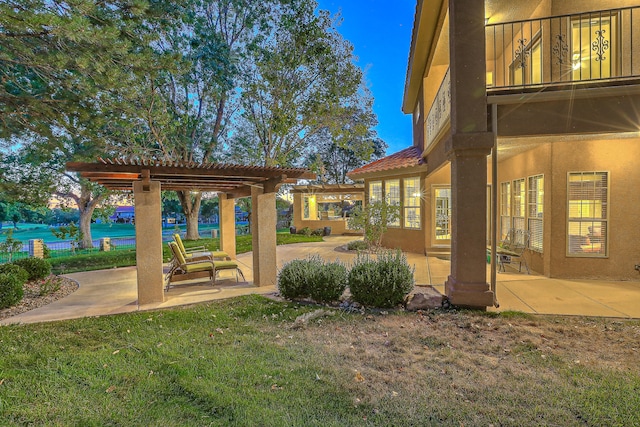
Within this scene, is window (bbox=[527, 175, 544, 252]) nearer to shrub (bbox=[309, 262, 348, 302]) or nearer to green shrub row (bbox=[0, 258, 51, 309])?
shrub (bbox=[309, 262, 348, 302])

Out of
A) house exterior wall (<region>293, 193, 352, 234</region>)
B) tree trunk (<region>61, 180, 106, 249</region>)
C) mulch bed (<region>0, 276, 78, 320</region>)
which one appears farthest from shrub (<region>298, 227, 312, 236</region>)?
mulch bed (<region>0, 276, 78, 320</region>)

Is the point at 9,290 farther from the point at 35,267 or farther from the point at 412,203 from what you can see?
the point at 412,203

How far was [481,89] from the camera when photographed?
5402mm

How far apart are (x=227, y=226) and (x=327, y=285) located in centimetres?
569

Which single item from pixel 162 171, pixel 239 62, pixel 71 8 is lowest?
pixel 162 171

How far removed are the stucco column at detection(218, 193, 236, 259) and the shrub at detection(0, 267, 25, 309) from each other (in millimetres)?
5153

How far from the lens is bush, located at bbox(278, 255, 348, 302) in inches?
237

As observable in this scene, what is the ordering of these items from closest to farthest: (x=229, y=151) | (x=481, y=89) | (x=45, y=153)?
(x=481, y=89) → (x=45, y=153) → (x=229, y=151)

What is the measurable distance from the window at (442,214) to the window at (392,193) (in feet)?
4.76

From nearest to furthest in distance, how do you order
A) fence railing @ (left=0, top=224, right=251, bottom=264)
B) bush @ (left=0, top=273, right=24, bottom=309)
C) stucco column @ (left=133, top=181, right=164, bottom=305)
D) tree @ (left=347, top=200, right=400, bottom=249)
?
bush @ (left=0, top=273, right=24, bottom=309), stucco column @ (left=133, top=181, right=164, bottom=305), tree @ (left=347, top=200, right=400, bottom=249), fence railing @ (left=0, top=224, right=251, bottom=264)

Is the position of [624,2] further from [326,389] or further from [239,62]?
[239,62]

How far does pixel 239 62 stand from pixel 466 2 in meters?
12.2

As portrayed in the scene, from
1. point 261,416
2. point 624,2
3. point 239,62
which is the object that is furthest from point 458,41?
point 239,62

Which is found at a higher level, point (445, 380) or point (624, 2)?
point (624, 2)
